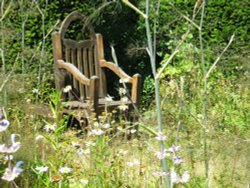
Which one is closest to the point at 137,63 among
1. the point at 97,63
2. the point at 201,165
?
the point at 97,63

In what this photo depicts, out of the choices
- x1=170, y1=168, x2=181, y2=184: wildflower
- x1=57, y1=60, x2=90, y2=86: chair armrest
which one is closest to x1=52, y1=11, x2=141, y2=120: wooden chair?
x1=57, y1=60, x2=90, y2=86: chair armrest

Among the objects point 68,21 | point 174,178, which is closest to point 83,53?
point 68,21

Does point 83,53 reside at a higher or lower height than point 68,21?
lower

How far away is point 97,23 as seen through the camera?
7.83 m

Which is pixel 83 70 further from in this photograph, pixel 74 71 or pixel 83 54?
pixel 74 71

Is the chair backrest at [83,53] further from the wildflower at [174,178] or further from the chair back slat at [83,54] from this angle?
the wildflower at [174,178]

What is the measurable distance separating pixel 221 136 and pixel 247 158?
0.44 meters

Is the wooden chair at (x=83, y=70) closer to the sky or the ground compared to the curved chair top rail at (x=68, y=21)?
closer to the ground

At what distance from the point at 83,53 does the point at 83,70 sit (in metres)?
0.25

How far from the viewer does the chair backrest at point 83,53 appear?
635cm

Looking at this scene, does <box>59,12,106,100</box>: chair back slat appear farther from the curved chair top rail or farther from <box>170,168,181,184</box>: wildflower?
<box>170,168,181,184</box>: wildflower

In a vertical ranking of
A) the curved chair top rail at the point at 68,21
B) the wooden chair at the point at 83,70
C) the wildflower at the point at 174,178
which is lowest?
the wildflower at the point at 174,178

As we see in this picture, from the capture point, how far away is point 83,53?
6.71 meters

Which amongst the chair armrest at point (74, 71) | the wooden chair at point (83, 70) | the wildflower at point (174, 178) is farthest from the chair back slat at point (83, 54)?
the wildflower at point (174, 178)
